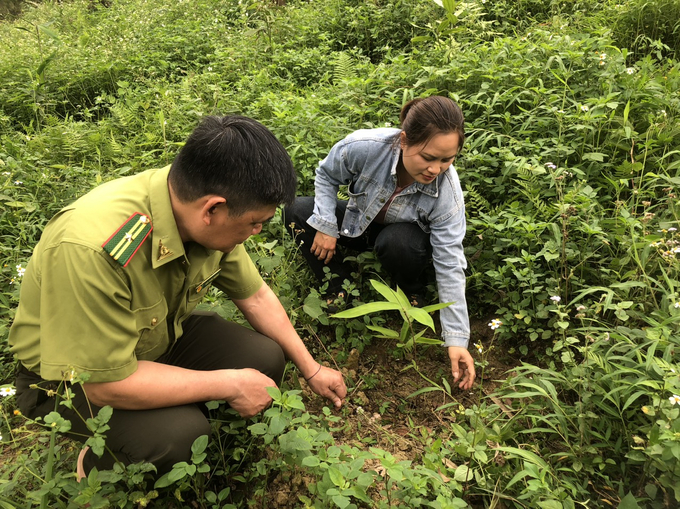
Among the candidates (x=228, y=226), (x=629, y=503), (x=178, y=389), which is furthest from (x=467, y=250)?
(x=178, y=389)

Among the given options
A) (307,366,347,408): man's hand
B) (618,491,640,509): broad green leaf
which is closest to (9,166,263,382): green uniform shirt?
(307,366,347,408): man's hand

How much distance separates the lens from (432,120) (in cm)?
219

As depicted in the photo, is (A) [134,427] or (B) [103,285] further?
(A) [134,427]

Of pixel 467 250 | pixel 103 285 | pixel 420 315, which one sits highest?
pixel 103 285

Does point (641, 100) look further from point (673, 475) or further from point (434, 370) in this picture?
point (673, 475)

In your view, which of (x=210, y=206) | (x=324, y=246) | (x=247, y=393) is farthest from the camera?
(x=324, y=246)

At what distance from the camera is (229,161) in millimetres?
1413

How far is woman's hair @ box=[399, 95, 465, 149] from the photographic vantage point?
7.18 feet

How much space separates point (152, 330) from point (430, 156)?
1427 millimetres

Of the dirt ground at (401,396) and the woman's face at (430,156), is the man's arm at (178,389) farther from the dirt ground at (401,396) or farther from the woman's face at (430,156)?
the woman's face at (430,156)

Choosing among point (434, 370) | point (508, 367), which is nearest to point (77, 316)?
point (434, 370)

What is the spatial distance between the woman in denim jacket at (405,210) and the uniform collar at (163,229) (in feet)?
3.71

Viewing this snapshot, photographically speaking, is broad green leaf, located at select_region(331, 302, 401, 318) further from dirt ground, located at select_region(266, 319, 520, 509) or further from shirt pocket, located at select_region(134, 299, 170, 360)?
shirt pocket, located at select_region(134, 299, 170, 360)

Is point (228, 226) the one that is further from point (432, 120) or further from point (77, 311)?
point (432, 120)
